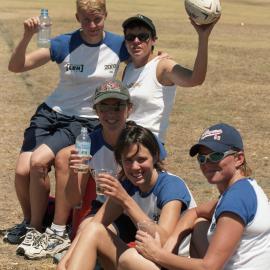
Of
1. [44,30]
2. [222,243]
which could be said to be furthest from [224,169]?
[44,30]

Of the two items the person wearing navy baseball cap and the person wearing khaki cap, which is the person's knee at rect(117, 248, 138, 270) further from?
the person wearing khaki cap

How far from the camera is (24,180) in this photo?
23.3 feet

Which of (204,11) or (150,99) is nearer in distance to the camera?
(204,11)

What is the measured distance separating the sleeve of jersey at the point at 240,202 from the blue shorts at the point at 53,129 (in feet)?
8.14

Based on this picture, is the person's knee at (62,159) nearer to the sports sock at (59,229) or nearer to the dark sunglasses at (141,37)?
the sports sock at (59,229)

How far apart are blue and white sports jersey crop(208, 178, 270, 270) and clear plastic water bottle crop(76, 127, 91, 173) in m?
1.69

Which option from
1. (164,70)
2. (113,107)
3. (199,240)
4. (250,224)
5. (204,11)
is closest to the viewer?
(250,224)

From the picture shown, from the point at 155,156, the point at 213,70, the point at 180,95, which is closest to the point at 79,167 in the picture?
the point at 155,156

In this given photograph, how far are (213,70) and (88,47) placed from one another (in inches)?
400

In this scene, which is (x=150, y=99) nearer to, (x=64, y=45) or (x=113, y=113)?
(x=113, y=113)

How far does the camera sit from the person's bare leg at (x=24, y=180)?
23.1ft

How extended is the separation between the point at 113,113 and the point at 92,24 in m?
1.02

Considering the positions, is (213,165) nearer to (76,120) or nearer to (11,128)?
(76,120)

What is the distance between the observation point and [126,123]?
6262 mm
